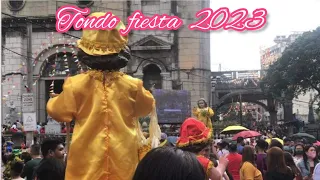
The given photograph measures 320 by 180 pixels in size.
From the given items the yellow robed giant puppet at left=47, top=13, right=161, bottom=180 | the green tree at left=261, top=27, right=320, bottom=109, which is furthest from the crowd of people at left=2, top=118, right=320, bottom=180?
the green tree at left=261, top=27, right=320, bottom=109

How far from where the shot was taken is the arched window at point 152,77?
2630 cm

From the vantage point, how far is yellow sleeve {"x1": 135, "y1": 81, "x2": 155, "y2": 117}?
549 cm

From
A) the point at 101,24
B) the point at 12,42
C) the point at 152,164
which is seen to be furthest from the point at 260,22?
the point at 12,42

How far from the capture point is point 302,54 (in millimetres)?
31188

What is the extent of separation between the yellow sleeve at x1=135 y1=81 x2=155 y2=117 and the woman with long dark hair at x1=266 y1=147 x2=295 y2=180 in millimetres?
1735

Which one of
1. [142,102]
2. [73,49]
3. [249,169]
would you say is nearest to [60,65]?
[73,49]

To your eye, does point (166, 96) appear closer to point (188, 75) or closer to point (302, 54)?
point (188, 75)

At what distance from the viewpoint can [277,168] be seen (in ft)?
20.3

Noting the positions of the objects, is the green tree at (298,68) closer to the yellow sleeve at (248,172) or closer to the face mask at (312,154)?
the face mask at (312,154)

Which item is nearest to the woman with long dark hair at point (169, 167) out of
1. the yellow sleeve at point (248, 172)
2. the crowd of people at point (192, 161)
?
the crowd of people at point (192, 161)

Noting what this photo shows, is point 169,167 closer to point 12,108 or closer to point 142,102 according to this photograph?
point 142,102

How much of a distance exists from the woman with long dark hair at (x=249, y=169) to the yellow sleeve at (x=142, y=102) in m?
1.75

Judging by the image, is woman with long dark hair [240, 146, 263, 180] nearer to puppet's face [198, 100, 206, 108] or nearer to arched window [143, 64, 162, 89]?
puppet's face [198, 100, 206, 108]

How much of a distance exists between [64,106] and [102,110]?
1.31 ft
